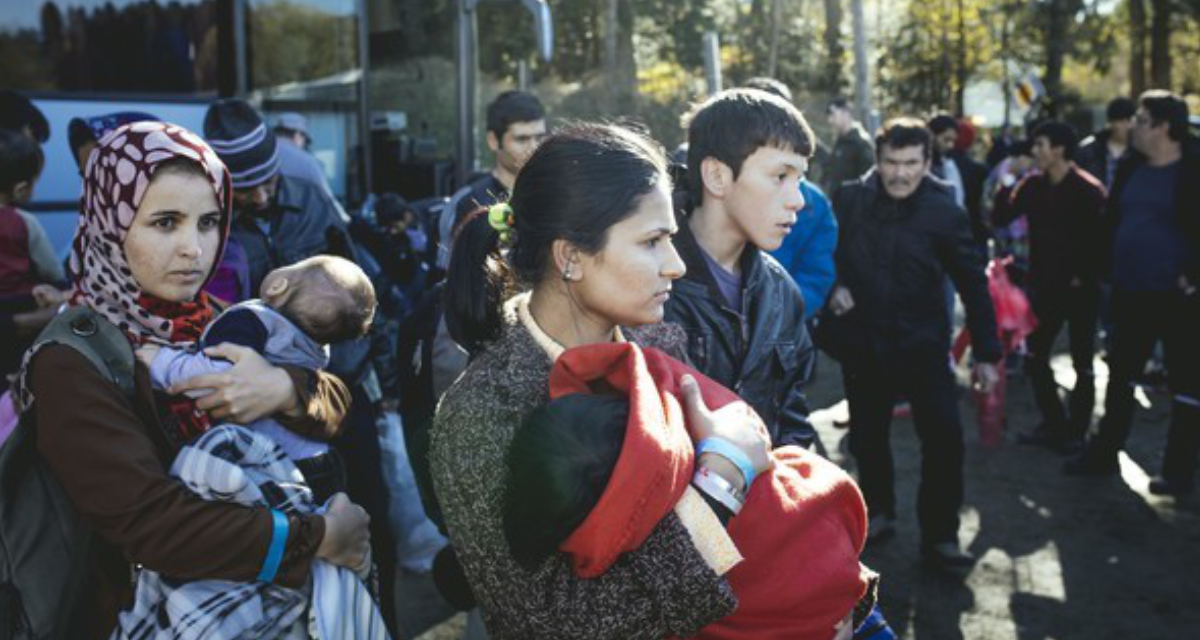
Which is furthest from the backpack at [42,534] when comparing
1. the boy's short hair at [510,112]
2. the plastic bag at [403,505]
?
the boy's short hair at [510,112]

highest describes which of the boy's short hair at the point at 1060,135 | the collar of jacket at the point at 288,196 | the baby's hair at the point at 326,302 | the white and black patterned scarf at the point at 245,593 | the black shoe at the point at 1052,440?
the boy's short hair at the point at 1060,135

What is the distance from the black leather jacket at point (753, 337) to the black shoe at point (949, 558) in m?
2.62

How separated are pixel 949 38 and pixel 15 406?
31.2 m

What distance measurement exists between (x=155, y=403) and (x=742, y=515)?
121cm

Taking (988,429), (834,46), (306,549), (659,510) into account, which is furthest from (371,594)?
(834,46)

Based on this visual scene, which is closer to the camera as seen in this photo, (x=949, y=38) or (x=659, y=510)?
(x=659, y=510)

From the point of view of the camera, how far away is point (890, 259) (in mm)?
5430

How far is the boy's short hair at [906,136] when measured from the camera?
17.8 feet

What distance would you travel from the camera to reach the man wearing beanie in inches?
159

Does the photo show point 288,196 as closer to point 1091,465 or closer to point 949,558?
point 949,558

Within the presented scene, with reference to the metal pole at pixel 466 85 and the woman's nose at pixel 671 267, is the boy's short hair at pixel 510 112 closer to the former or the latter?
the metal pole at pixel 466 85

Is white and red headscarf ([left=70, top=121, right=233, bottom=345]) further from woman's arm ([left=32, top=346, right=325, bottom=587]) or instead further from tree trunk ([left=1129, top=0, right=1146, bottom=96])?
tree trunk ([left=1129, top=0, right=1146, bottom=96])

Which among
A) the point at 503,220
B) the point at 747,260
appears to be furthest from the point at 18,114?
the point at 503,220

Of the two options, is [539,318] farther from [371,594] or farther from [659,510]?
[371,594]
